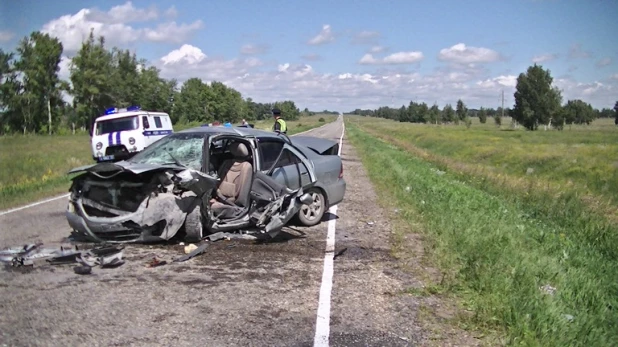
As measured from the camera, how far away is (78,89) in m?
56.8

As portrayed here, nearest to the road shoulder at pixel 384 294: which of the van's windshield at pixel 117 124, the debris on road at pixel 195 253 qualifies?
the debris on road at pixel 195 253

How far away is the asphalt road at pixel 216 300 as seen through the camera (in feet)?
13.5

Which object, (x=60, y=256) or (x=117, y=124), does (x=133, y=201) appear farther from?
(x=117, y=124)

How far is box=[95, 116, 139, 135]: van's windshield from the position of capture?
64.8 ft

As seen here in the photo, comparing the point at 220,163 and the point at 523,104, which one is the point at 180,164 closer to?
the point at 220,163

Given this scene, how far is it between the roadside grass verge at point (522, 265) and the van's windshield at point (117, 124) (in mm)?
11353

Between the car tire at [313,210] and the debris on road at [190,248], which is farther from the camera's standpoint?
the car tire at [313,210]

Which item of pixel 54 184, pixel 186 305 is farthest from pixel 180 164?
pixel 54 184

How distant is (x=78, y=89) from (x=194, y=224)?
184ft

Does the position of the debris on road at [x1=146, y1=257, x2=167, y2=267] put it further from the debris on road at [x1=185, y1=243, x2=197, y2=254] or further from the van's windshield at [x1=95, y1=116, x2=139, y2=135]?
the van's windshield at [x1=95, y1=116, x2=139, y2=135]

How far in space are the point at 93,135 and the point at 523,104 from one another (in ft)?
266

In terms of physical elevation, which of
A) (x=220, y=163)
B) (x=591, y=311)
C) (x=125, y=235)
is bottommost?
(x=591, y=311)

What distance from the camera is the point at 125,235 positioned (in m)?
6.55

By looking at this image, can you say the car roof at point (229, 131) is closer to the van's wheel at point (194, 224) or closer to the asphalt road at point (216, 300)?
the van's wheel at point (194, 224)
